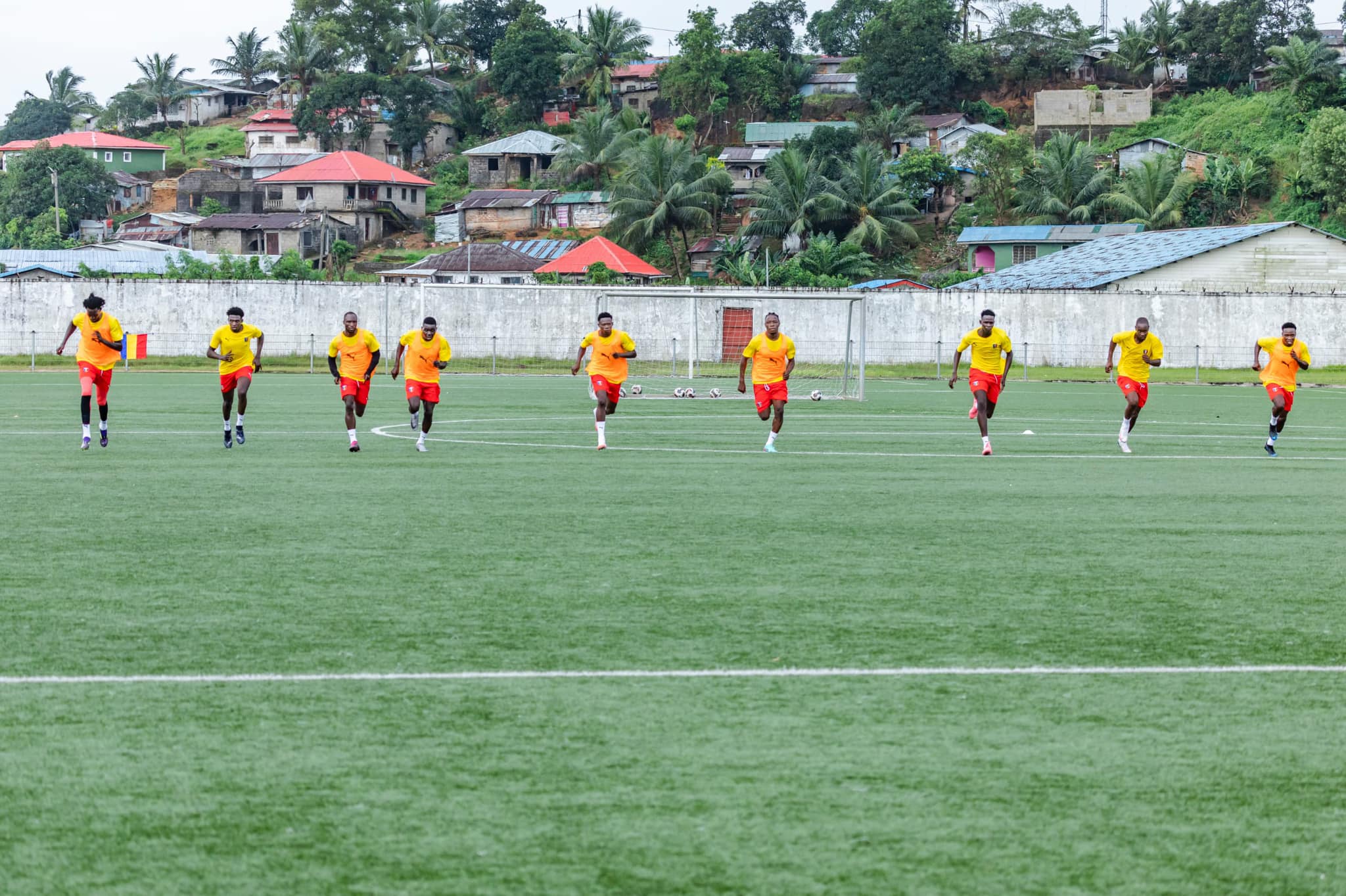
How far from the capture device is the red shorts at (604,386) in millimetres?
20250

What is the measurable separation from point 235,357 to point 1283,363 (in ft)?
45.1

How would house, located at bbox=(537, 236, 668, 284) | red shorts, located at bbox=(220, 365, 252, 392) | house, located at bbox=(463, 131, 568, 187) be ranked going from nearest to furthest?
red shorts, located at bbox=(220, 365, 252, 392) → house, located at bbox=(537, 236, 668, 284) → house, located at bbox=(463, 131, 568, 187)

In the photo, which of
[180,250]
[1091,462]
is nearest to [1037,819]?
[1091,462]

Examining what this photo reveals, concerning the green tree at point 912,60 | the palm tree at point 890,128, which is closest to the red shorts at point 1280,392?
the palm tree at point 890,128

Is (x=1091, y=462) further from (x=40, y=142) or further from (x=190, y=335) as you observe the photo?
(x=40, y=142)

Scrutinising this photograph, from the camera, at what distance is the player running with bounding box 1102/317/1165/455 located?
20.7 meters

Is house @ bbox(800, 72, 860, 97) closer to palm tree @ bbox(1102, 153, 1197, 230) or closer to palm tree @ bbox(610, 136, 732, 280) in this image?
palm tree @ bbox(610, 136, 732, 280)

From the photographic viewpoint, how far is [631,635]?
27.0 ft

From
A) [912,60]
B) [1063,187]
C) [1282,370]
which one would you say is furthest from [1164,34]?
[1282,370]

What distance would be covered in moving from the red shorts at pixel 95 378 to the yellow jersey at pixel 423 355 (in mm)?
3637

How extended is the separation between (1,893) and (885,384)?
38.1 meters

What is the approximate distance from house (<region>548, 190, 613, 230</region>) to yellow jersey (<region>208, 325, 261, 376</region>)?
75921 millimetres

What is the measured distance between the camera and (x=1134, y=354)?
2103 cm

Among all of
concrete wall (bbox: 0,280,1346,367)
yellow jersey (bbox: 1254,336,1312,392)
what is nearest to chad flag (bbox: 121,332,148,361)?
concrete wall (bbox: 0,280,1346,367)
